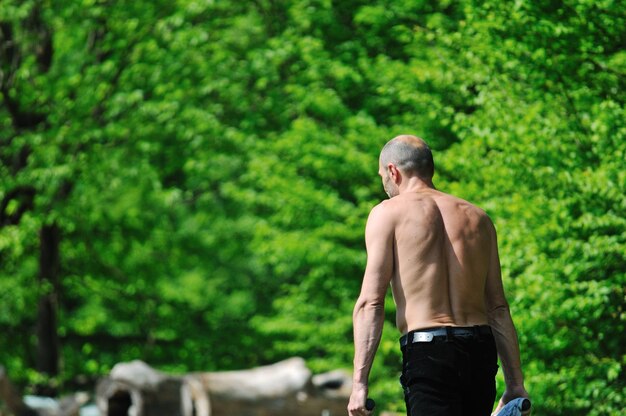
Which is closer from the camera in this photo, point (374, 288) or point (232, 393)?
point (374, 288)

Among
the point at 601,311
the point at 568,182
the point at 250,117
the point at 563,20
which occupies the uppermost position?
the point at 563,20

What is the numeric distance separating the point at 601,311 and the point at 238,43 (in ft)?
40.4

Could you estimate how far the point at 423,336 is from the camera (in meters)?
4.88

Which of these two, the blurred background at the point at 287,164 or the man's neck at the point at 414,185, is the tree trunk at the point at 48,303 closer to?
the blurred background at the point at 287,164

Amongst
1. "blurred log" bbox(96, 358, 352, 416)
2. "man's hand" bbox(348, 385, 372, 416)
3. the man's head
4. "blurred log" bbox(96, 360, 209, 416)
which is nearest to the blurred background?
"blurred log" bbox(96, 358, 352, 416)

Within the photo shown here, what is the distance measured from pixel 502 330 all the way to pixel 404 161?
79 cm

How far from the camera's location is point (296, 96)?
51.4ft

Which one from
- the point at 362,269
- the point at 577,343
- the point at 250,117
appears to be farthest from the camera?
the point at 250,117

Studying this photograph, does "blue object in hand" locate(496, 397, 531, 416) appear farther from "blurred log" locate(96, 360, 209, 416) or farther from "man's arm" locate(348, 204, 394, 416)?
"blurred log" locate(96, 360, 209, 416)

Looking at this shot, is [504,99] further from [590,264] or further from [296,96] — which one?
[296,96]

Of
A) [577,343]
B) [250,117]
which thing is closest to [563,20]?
[577,343]

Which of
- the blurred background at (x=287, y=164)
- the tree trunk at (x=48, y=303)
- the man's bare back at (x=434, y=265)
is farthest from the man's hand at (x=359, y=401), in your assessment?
the tree trunk at (x=48, y=303)

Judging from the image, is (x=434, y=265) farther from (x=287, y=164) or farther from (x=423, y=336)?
Result: (x=287, y=164)

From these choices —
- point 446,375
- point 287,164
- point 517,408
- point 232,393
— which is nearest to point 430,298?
point 446,375
